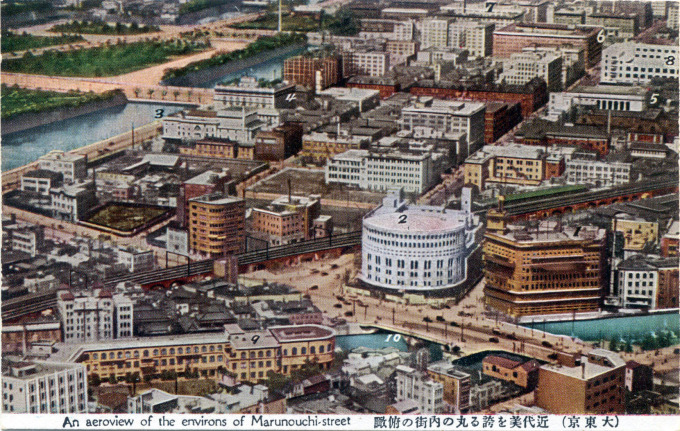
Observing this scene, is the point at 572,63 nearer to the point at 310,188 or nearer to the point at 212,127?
the point at 310,188

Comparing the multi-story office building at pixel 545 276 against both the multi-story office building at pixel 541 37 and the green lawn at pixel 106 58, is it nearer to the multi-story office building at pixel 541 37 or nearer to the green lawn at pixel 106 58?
the multi-story office building at pixel 541 37

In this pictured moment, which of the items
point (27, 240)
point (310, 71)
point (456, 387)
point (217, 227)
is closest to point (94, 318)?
point (27, 240)

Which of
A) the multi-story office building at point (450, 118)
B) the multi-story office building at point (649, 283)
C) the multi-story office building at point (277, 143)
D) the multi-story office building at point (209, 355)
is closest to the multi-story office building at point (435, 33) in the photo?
the multi-story office building at point (450, 118)

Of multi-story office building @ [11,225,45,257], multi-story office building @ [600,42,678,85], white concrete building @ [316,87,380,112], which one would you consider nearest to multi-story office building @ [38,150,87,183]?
multi-story office building @ [11,225,45,257]

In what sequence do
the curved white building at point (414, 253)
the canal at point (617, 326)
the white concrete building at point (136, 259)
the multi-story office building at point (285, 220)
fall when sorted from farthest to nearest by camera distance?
the multi-story office building at point (285, 220) → the white concrete building at point (136, 259) → the curved white building at point (414, 253) → the canal at point (617, 326)

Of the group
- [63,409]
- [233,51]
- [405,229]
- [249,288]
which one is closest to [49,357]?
[63,409]

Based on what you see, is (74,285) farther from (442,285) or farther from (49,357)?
(442,285)
